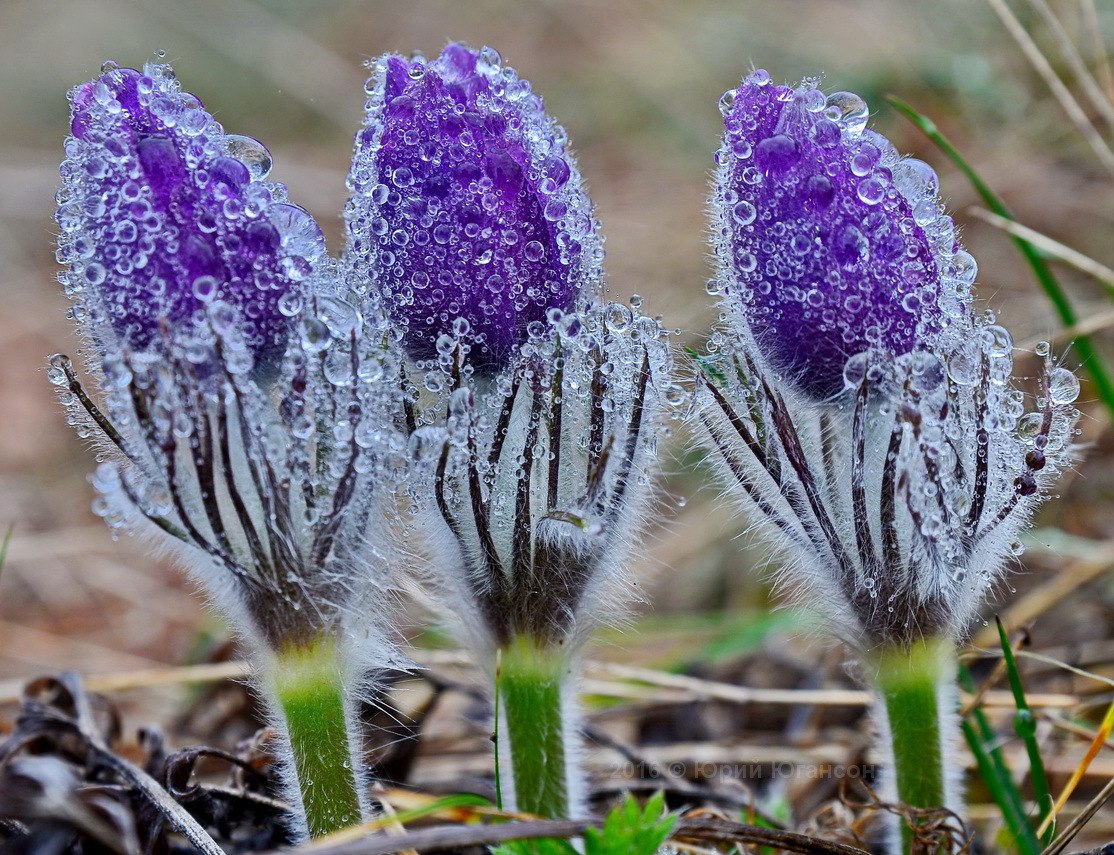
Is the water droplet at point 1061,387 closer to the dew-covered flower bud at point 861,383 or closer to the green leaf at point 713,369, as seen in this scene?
the dew-covered flower bud at point 861,383

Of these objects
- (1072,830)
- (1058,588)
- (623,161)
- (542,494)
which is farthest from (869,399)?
(623,161)

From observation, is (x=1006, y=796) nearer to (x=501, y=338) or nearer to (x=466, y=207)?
(x=501, y=338)

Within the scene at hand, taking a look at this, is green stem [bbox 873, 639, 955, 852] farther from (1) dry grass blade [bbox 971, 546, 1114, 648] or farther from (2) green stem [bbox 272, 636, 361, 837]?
(1) dry grass blade [bbox 971, 546, 1114, 648]

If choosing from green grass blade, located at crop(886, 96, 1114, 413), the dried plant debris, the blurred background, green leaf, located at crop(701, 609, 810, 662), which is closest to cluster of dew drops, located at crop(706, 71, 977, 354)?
the blurred background

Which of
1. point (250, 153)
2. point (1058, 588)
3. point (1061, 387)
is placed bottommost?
point (1058, 588)

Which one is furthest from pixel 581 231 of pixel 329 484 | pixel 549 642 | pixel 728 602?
pixel 728 602

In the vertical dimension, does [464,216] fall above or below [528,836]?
above

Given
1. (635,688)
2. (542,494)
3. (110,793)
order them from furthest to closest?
(635,688), (110,793), (542,494)

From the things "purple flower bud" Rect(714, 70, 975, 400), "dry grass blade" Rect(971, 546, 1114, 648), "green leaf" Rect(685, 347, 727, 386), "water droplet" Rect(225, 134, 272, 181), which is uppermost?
"water droplet" Rect(225, 134, 272, 181)
